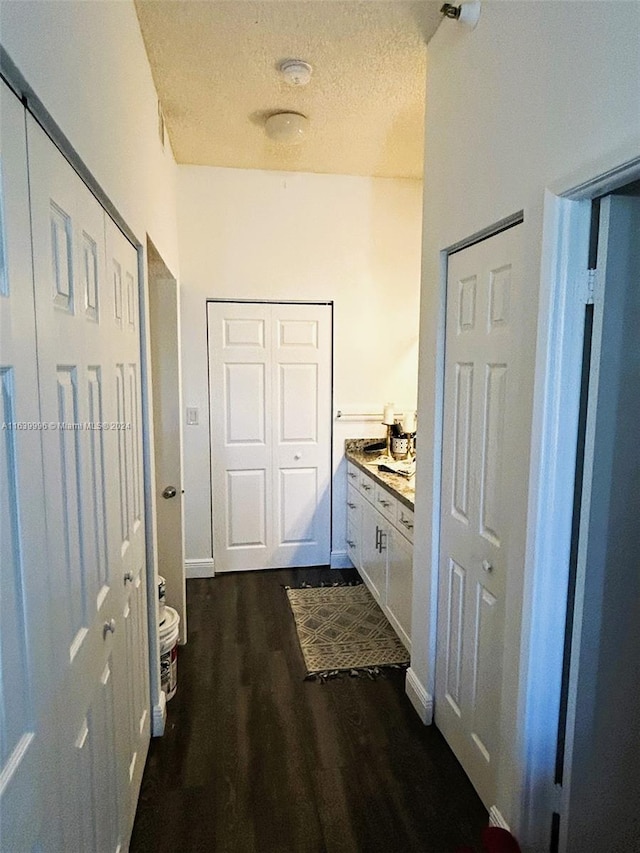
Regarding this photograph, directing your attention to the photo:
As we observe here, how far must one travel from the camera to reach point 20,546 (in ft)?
2.64

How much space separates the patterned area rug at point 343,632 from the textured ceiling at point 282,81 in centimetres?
274

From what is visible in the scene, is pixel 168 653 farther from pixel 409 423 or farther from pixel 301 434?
pixel 409 423

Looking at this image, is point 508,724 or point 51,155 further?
point 508,724

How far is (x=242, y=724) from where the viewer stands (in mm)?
2213

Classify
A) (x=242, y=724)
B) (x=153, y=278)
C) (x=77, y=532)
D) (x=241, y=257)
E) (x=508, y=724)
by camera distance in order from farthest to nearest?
(x=241, y=257) → (x=153, y=278) → (x=242, y=724) → (x=508, y=724) → (x=77, y=532)

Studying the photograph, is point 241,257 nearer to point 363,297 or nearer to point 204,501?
point 363,297

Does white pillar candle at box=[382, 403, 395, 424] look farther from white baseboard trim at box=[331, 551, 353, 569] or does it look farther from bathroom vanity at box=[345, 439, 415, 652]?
white baseboard trim at box=[331, 551, 353, 569]

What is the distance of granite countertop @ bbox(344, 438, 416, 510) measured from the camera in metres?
2.59

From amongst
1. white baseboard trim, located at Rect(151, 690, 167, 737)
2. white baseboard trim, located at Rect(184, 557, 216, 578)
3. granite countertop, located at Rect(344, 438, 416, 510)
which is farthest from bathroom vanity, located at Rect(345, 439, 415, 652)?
white baseboard trim, located at Rect(151, 690, 167, 737)

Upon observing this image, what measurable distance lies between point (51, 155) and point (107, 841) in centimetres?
162

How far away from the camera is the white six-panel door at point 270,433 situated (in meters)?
3.60

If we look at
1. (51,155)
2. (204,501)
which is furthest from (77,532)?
(204,501)

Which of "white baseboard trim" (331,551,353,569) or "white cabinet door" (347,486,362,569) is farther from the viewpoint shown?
"white baseboard trim" (331,551,353,569)

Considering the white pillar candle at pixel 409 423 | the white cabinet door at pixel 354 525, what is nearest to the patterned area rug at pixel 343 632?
the white cabinet door at pixel 354 525
